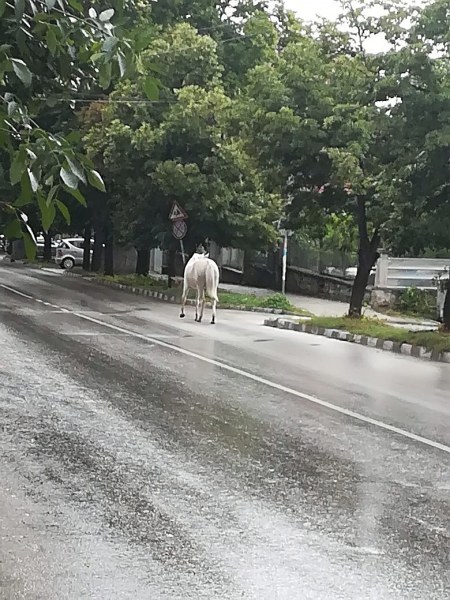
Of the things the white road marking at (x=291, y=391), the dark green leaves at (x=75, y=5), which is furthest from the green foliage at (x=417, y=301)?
the dark green leaves at (x=75, y=5)

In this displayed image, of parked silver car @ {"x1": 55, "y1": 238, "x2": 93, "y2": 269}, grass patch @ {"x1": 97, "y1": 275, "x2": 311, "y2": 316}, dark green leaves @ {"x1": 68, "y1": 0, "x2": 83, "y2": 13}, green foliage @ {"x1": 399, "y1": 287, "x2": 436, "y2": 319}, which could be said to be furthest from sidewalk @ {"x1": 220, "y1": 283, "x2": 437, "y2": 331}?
dark green leaves @ {"x1": 68, "y1": 0, "x2": 83, "y2": 13}

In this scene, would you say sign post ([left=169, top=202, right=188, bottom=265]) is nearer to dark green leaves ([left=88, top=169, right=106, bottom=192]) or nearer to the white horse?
the white horse

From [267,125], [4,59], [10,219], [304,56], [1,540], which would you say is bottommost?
[1,540]

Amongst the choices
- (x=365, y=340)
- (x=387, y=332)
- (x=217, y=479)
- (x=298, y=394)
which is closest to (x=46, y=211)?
(x=217, y=479)

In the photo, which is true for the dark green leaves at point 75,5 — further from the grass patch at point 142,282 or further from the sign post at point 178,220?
the grass patch at point 142,282

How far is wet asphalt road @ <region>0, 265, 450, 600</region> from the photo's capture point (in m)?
5.41

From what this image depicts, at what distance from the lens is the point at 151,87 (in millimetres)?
4023

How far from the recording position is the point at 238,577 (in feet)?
17.5

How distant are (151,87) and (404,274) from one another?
2825 centimetres

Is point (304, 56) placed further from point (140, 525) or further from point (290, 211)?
point (140, 525)

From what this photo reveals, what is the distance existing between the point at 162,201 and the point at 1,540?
28.1 m

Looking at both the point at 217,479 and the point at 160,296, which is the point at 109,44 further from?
the point at 160,296

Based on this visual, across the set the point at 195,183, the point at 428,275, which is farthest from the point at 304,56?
the point at 428,275

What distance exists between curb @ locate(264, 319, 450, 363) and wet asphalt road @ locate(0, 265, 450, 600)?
3013mm
